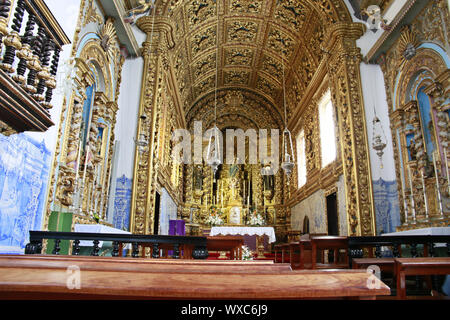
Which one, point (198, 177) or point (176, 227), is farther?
point (198, 177)

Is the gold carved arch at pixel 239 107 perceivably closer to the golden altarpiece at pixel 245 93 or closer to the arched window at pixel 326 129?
the golden altarpiece at pixel 245 93

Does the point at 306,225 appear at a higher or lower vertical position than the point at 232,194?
lower

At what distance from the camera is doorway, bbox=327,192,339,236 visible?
31.4 feet

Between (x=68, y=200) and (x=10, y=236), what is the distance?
1.76m

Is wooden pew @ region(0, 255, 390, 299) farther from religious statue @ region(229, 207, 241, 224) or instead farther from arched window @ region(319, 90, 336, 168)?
religious statue @ region(229, 207, 241, 224)

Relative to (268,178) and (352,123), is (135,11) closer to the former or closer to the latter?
(352,123)

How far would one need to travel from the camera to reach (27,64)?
3316 mm

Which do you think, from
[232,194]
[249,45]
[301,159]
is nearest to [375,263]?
[301,159]

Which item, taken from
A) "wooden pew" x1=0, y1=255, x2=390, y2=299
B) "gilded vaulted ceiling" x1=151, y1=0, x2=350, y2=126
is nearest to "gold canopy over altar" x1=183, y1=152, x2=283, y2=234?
"gilded vaulted ceiling" x1=151, y1=0, x2=350, y2=126

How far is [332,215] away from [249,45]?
7692mm

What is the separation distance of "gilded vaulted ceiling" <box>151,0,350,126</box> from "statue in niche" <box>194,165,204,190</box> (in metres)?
2.80

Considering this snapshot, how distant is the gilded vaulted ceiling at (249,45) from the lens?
10281 mm
